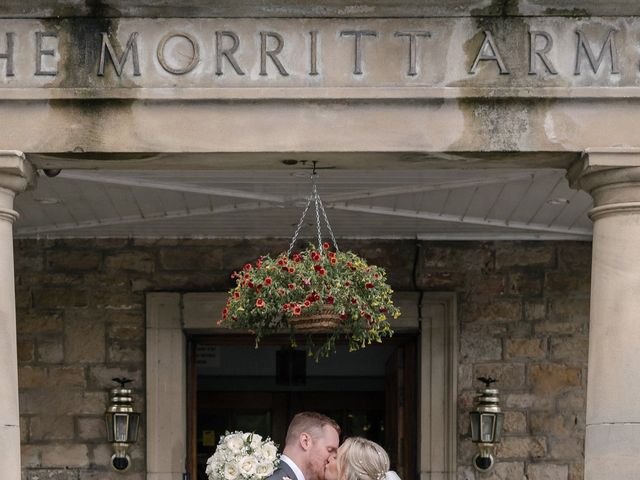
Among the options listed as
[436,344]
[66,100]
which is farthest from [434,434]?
[66,100]

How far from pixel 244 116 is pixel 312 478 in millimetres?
1879

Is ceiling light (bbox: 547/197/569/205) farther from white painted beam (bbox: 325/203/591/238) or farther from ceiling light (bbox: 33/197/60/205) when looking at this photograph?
ceiling light (bbox: 33/197/60/205)

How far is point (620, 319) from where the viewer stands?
7570 mm

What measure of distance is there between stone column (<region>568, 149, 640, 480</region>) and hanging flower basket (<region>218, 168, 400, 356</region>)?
1.07 m

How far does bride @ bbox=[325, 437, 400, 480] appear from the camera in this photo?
669cm

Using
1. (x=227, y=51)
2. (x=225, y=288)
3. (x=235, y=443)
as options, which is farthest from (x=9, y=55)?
(x=225, y=288)

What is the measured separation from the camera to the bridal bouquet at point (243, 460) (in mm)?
7371

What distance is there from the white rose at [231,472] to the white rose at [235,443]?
0.26 feet

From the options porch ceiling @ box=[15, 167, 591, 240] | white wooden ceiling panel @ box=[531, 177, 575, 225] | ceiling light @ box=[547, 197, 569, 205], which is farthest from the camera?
ceiling light @ box=[547, 197, 569, 205]

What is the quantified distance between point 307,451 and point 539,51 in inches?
93.0

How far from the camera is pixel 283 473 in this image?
7.51m

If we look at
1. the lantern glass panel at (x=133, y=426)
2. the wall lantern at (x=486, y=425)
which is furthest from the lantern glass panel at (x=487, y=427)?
the lantern glass panel at (x=133, y=426)

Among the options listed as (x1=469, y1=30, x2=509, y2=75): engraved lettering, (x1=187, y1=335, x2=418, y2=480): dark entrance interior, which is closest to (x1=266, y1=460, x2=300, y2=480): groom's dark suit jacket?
(x1=469, y1=30, x2=509, y2=75): engraved lettering

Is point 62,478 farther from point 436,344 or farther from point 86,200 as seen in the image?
point 436,344
